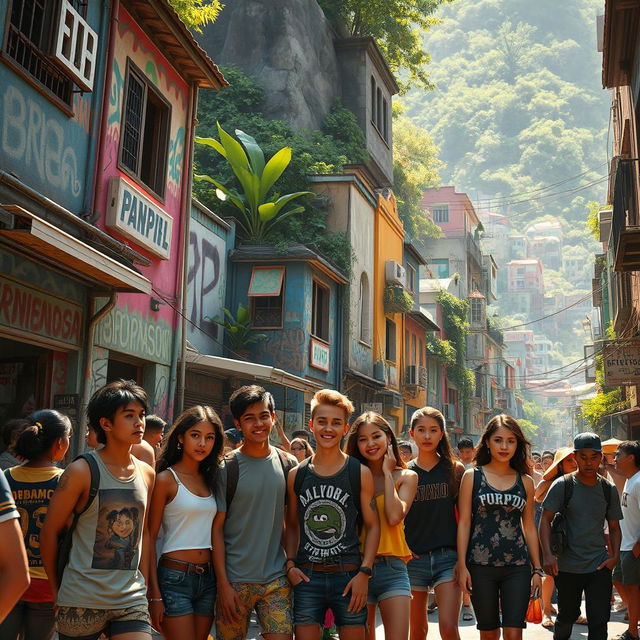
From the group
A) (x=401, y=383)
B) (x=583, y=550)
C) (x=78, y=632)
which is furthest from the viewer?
(x=401, y=383)

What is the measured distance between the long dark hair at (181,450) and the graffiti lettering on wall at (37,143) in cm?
518

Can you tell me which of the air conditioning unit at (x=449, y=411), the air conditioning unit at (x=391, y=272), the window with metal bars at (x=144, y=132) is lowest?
the air conditioning unit at (x=449, y=411)

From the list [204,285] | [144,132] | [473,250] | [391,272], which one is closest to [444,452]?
[144,132]

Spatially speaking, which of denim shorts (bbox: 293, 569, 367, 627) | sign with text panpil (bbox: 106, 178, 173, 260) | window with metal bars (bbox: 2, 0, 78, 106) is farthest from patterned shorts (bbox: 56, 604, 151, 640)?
sign with text panpil (bbox: 106, 178, 173, 260)

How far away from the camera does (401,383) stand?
3055 centimetres

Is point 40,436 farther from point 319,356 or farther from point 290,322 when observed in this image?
point 319,356

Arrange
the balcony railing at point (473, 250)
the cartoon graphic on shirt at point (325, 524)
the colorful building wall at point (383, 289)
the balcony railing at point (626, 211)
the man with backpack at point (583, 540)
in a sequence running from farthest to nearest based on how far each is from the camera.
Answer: the balcony railing at point (473, 250)
the colorful building wall at point (383, 289)
the balcony railing at point (626, 211)
the man with backpack at point (583, 540)
the cartoon graphic on shirt at point (325, 524)

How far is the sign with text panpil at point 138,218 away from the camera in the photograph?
36.5ft

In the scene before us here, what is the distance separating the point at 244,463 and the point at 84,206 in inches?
259

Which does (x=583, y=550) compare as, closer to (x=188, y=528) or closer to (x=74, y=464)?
(x=188, y=528)

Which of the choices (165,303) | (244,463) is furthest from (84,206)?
(244,463)

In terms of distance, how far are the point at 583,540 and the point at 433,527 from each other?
138 centimetres

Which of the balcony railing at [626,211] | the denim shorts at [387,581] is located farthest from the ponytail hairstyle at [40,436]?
the balcony railing at [626,211]

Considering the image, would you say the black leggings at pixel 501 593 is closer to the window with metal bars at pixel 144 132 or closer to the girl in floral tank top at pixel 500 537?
the girl in floral tank top at pixel 500 537
